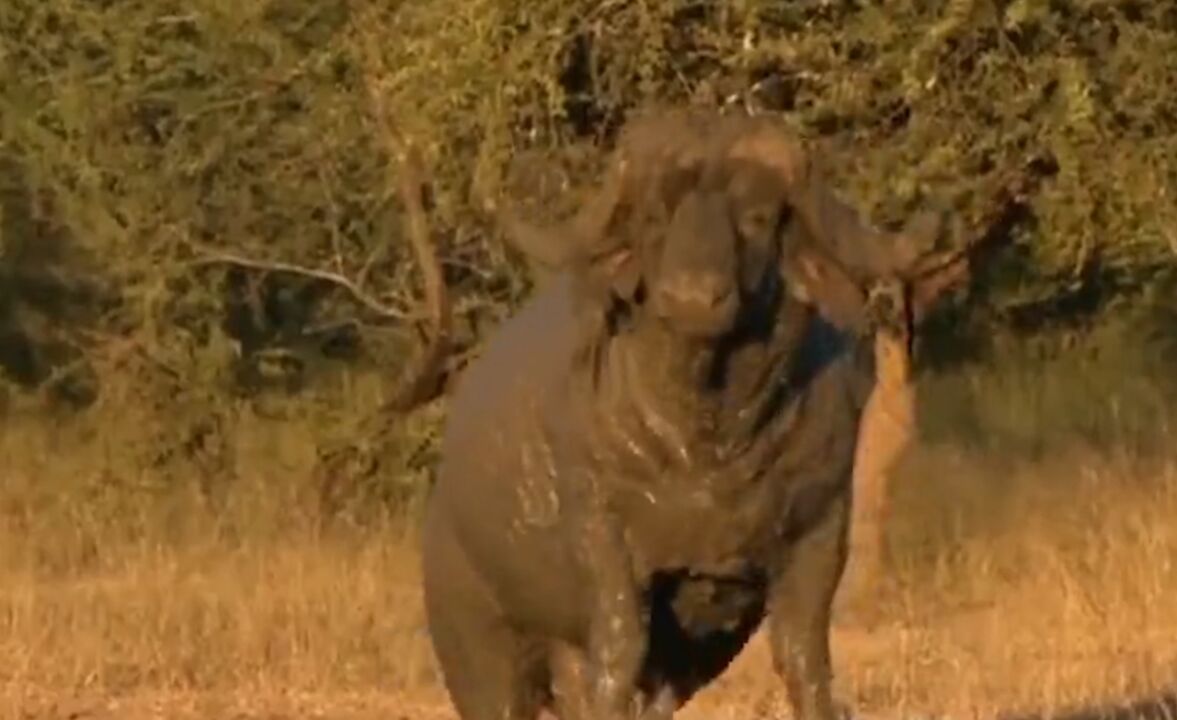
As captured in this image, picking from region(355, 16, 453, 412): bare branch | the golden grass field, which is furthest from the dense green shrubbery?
the golden grass field

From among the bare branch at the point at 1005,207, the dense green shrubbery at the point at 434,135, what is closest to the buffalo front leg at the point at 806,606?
the bare branch at the point at 1005,207

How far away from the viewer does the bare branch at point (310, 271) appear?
57.7 ft

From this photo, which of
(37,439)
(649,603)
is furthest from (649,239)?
(37,439)

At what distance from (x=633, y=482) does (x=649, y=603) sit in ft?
0.84

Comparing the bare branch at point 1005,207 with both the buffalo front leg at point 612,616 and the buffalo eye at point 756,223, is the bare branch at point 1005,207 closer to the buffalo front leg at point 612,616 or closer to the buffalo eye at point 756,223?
the buffalo front leg at point 612,616

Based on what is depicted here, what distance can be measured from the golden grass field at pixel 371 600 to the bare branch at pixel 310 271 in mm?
1072

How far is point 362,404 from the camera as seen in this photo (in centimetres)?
1866

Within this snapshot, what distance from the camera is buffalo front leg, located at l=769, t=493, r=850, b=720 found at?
21.0ft

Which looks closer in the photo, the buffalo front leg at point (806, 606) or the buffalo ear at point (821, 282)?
the buffalo ear at point (821, 282)

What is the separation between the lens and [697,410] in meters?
6.23

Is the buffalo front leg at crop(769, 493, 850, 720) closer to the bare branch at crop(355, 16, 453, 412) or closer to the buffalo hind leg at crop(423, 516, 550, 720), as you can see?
the buffalo hind leg at crop(423, 516, 550, 720)

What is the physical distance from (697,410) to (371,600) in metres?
8.36

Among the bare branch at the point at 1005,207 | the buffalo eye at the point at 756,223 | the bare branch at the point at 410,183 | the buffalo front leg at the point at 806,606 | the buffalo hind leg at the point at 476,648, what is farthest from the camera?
the bare branch at the point at 410,183

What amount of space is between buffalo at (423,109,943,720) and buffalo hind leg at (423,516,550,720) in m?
0.47
